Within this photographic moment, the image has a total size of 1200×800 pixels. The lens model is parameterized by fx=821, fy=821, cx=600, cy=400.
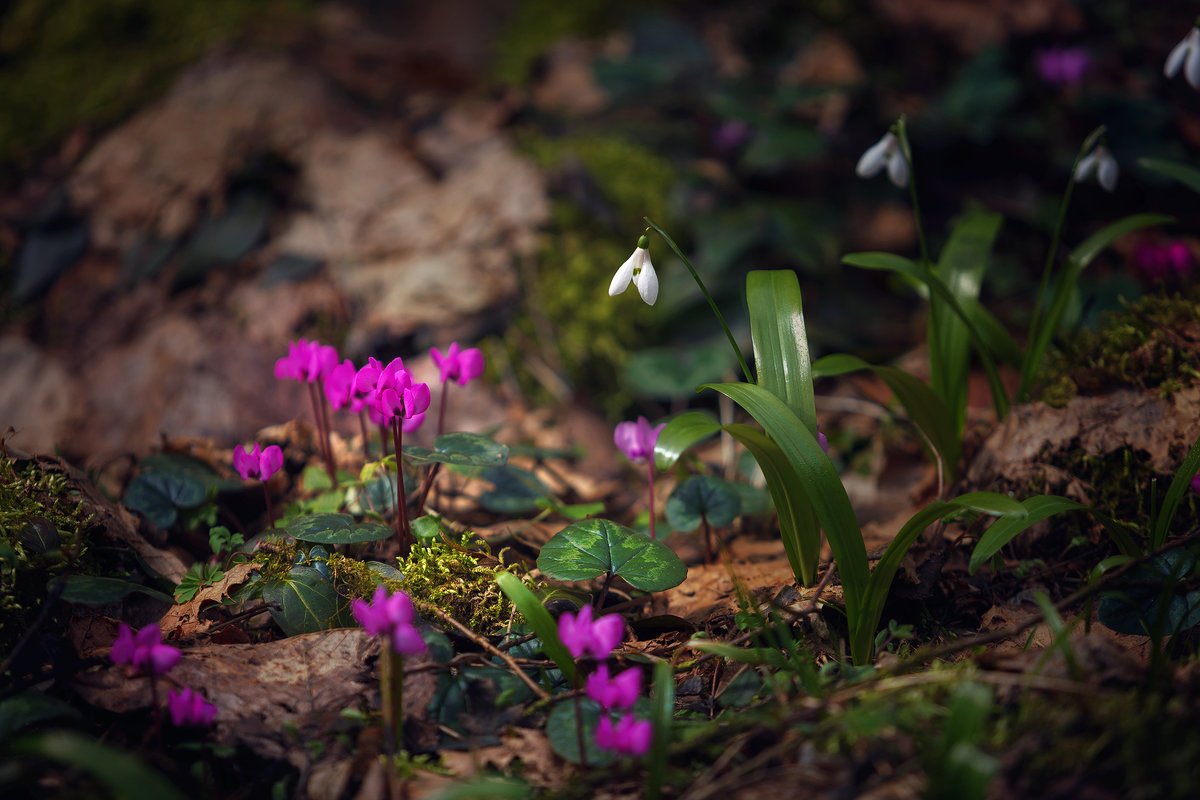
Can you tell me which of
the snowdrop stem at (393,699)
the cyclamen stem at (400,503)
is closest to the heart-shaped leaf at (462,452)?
the cyclamen stem at (400,503)

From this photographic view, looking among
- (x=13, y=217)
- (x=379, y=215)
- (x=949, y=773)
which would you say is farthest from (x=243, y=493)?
(x=13, y=217)

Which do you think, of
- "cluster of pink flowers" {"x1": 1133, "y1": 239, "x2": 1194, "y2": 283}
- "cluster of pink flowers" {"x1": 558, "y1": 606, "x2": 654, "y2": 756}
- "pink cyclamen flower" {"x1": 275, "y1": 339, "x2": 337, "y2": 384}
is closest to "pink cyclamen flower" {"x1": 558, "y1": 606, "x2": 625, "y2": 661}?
"cluster of pink flowers" {"x1": 558, "y1": 606, "x2": 654, "y2": 756}

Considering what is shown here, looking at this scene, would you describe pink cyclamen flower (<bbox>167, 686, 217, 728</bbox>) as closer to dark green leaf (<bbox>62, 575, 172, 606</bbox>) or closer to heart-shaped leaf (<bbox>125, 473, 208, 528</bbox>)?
dark green leaf (<bbox>62, 575, 172, 606</bbox>)

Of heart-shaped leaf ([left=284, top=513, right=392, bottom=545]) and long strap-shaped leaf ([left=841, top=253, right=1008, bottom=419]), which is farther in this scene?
long strap-shaped leaf ([left=841, top=253, right=1008, bottom=419])

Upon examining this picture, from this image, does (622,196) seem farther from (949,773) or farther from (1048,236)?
(949,773)

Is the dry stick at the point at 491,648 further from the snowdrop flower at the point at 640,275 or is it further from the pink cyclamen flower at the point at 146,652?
the snowdrop flower at the point at 640,275
